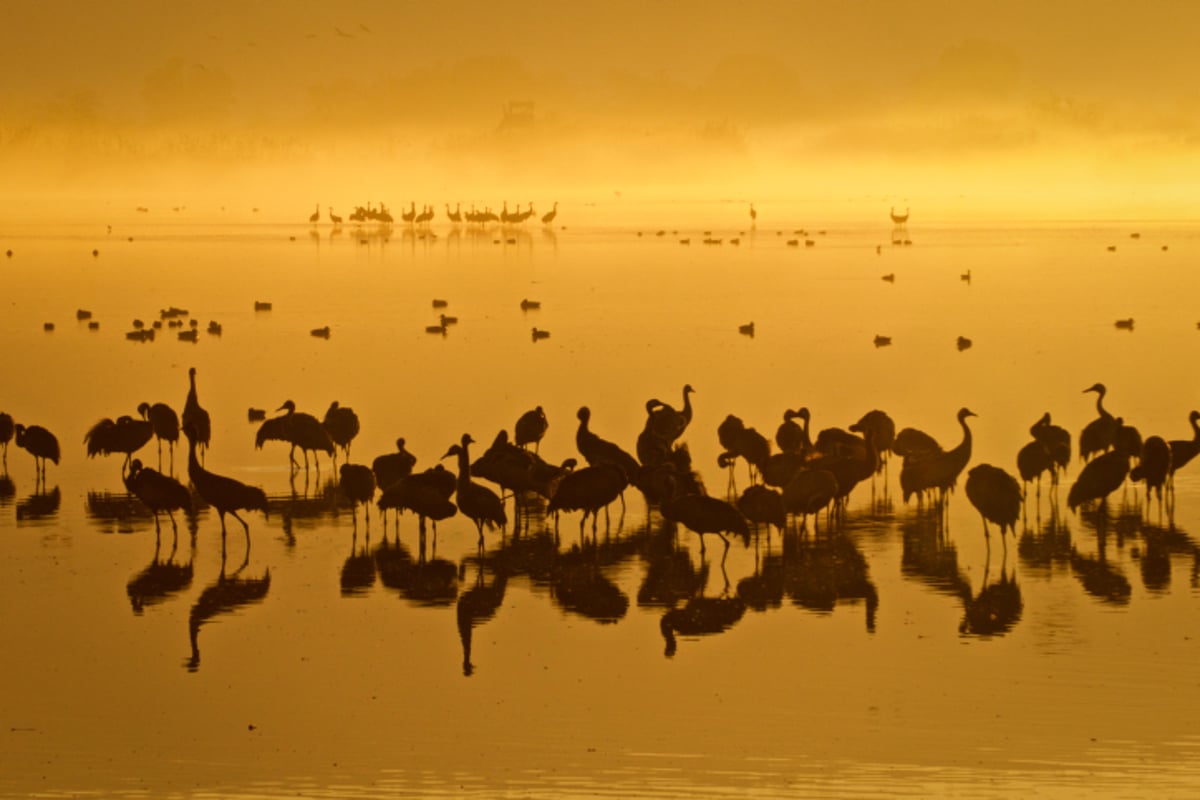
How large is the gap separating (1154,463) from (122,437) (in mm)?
11401

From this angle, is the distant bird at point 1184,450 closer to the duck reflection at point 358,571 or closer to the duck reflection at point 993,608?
the duck reflection at point 993,608

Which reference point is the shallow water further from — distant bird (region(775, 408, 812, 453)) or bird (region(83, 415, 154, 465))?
distant bird (region(775, 408, 812, 453))

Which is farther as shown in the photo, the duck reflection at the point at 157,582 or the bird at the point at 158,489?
the bird at the point at 158,489

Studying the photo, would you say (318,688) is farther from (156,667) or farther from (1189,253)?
(1189,253)

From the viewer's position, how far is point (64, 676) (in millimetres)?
14570

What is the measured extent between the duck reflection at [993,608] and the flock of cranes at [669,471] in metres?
0.94

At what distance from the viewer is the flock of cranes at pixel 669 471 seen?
60.0ft

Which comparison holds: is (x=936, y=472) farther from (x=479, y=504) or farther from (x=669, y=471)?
(x=479, y=504)

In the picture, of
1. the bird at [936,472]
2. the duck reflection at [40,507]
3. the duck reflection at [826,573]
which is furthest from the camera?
the duck reflection at [40,507]

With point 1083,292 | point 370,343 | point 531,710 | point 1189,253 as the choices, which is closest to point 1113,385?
point 370,343

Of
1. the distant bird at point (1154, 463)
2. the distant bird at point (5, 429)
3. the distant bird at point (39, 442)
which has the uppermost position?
the distant bird at point (5, 429)

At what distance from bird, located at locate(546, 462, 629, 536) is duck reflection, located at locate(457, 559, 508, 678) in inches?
45.0

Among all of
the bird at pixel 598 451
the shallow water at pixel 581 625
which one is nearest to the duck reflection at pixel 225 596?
the shallow water at pixel 581 625

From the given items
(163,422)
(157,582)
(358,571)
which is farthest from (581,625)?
(163,422)
